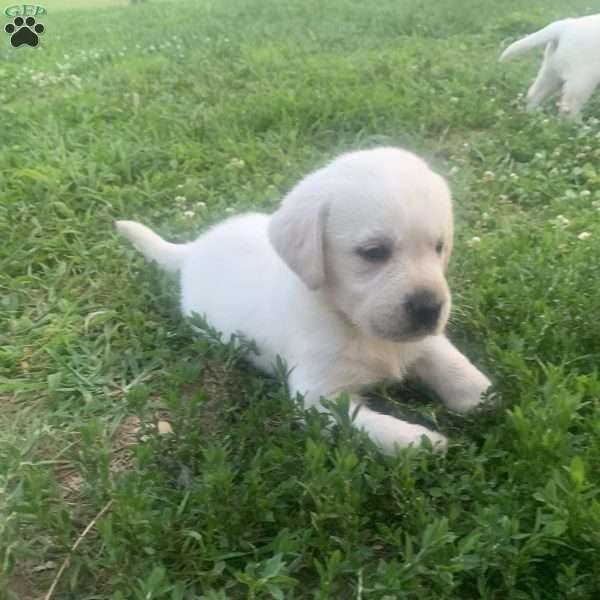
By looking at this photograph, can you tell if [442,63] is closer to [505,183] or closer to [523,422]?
[505,183]

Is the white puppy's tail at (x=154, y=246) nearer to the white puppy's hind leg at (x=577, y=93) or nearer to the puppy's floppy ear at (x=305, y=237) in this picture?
the puppy's floppy ear at (x=305, y=237)

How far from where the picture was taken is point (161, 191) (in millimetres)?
4293

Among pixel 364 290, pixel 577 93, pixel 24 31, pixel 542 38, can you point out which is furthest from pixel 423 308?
pixel 24 31

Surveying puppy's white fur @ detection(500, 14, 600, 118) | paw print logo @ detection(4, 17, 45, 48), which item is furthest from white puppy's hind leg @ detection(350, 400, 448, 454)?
paw print logo @ detection(4, 17, 45, 48)

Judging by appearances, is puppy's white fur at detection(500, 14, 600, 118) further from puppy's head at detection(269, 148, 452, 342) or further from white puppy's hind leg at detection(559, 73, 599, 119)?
puppy's head at detection(269, 148, 452, 342)

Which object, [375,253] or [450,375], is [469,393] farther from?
[375,253]

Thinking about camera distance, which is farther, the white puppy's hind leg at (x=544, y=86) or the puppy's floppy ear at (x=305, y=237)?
the white puppy's hind leg at (x=544, y=86)

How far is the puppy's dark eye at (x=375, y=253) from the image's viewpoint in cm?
243

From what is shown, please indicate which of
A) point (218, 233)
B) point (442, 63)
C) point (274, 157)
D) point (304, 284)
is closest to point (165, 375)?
point (304, 284)

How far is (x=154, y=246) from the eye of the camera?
357cm

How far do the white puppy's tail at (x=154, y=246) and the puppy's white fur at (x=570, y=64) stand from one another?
2.83 m

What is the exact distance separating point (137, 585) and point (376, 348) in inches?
41.6

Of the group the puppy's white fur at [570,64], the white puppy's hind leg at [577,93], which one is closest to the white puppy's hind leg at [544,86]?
the puppy's white fur at [570,64]

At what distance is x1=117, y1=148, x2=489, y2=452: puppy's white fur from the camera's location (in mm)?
2391
